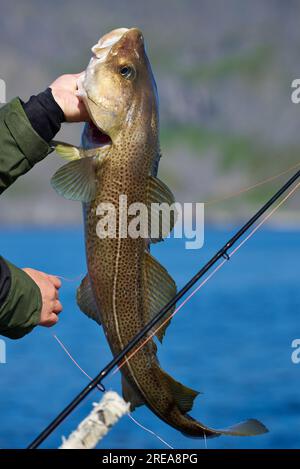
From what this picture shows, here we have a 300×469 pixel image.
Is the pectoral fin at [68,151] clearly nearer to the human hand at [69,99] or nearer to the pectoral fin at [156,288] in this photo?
the human hand at [69,99]

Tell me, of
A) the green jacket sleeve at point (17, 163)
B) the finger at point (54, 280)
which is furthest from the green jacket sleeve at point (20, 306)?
the finger at point (54, 280)

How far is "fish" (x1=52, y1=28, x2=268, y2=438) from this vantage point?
4367 millimetres

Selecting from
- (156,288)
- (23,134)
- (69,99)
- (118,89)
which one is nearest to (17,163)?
(23,134)

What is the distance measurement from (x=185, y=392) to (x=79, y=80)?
1586mm

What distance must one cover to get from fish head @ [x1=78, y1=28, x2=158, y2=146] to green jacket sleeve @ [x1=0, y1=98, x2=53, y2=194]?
0.39 metres

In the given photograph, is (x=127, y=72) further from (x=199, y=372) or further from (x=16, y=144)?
(x=199, y=372)

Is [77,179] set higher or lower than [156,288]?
higher

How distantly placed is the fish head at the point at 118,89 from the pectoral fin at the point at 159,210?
0.87ft

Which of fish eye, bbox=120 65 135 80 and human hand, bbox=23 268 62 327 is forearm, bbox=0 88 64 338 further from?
fish eye, bbox=120 65 135 80

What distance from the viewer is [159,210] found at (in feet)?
14.4

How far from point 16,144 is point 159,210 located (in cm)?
77

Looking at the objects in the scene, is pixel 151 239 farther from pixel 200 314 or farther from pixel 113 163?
pixel 200 314

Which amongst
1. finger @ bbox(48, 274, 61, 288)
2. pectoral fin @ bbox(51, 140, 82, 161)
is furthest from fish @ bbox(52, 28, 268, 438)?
finger @ bbox(48, 274, 61, 288)
